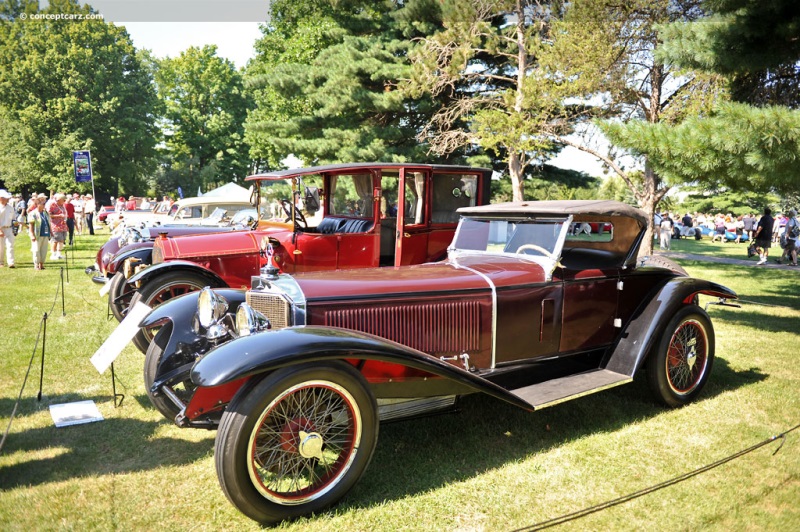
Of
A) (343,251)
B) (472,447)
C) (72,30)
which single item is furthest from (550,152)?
(72,30)

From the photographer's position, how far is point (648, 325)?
467 centimetres

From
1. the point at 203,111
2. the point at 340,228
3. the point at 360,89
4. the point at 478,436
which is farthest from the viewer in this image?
the point at 203,111

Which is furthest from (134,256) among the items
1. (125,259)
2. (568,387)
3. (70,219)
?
(70,219)

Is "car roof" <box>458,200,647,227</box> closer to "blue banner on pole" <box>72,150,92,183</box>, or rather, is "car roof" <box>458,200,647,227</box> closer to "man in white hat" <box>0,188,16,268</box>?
"man in white hat" <box>0,188,16,268</box>

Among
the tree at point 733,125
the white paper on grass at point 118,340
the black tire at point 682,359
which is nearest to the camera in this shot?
the white paper on grass at point 118,340

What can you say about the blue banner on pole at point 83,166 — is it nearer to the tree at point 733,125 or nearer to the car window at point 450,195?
the car window at point 450,195

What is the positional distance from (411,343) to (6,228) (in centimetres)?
1315

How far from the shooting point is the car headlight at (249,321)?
3588 mm

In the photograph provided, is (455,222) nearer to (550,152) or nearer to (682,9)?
(682,9)

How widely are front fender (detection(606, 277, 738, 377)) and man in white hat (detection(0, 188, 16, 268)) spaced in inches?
539

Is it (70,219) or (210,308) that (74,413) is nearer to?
(210,308)

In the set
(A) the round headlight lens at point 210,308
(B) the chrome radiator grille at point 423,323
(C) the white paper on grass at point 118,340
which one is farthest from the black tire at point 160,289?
(B) the chrome radiator grille at point 423,323

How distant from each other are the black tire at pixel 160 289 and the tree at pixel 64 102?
35.9 meters

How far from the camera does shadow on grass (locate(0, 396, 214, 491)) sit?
3.61m
